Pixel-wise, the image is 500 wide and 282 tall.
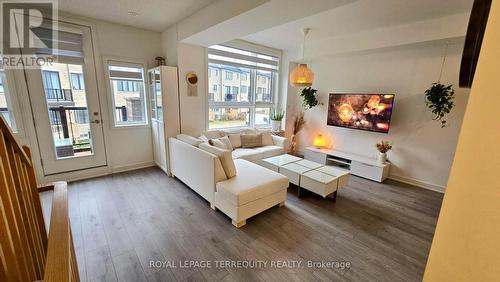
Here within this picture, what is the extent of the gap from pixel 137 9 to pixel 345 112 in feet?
13.2

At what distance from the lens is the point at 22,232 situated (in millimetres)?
950

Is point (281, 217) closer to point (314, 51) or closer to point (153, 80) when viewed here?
point (153, 80)

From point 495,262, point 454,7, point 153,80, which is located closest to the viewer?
point 495,262

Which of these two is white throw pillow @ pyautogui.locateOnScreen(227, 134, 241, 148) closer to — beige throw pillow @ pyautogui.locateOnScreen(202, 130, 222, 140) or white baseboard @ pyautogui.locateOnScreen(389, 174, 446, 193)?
beige throw pillow @ pyautogui.locateOnScreen(202, 130, 222, 140)

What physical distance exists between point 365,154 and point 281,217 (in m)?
2.71

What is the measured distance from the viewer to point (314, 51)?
14.3ft

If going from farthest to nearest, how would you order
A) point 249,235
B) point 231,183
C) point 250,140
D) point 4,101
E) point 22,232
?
1. point 250,140
2. point 4,101
3. point 231,183
4. point 249,235
5. point 22,232

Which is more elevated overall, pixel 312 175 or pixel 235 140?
pixel 235 140

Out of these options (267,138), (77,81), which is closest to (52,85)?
(77,81)

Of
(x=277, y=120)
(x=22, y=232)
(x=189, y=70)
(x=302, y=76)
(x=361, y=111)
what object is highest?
(x=189, y=70)

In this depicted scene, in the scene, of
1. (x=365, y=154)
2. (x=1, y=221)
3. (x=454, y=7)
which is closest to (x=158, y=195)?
(x=1, y=221)

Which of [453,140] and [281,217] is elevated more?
[453,140]

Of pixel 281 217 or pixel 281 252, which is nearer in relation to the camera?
pixel 281 252

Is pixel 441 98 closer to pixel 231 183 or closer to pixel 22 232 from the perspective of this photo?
pixel 231 183
